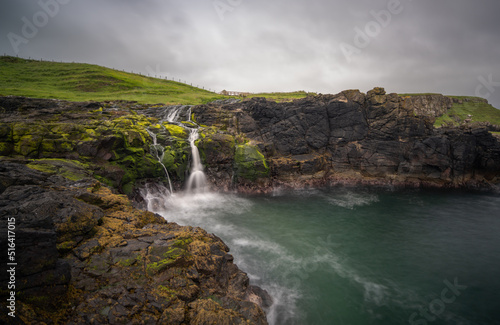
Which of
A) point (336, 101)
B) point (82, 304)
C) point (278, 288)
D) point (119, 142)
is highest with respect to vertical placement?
point (336, 101)

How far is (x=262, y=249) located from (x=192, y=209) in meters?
9.14

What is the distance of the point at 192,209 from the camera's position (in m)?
21.5

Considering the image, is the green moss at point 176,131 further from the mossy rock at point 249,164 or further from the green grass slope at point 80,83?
the green grass slope at point 80,83

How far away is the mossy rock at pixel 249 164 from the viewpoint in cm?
2788

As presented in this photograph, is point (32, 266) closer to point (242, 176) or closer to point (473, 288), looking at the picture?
point (473, 288)

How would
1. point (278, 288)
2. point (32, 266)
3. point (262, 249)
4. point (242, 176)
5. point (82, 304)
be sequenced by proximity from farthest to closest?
point (242, 176) < point (262, 249) < point (278, 288) < point (82, 304) < point (32, 266)

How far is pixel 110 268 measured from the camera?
7.23 metres

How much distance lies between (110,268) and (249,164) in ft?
70.7

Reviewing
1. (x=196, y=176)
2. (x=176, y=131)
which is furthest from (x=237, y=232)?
(x=176, y=131)

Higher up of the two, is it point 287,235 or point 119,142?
point 119,142

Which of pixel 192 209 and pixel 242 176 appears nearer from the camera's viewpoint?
pixel 192 209

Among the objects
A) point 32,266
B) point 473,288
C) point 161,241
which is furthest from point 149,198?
point 473,288

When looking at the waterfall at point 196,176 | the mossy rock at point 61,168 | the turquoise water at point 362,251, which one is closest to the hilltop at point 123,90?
the waterfall at point 196,176

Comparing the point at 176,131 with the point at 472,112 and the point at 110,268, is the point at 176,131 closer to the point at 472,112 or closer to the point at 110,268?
the point at 110,268
